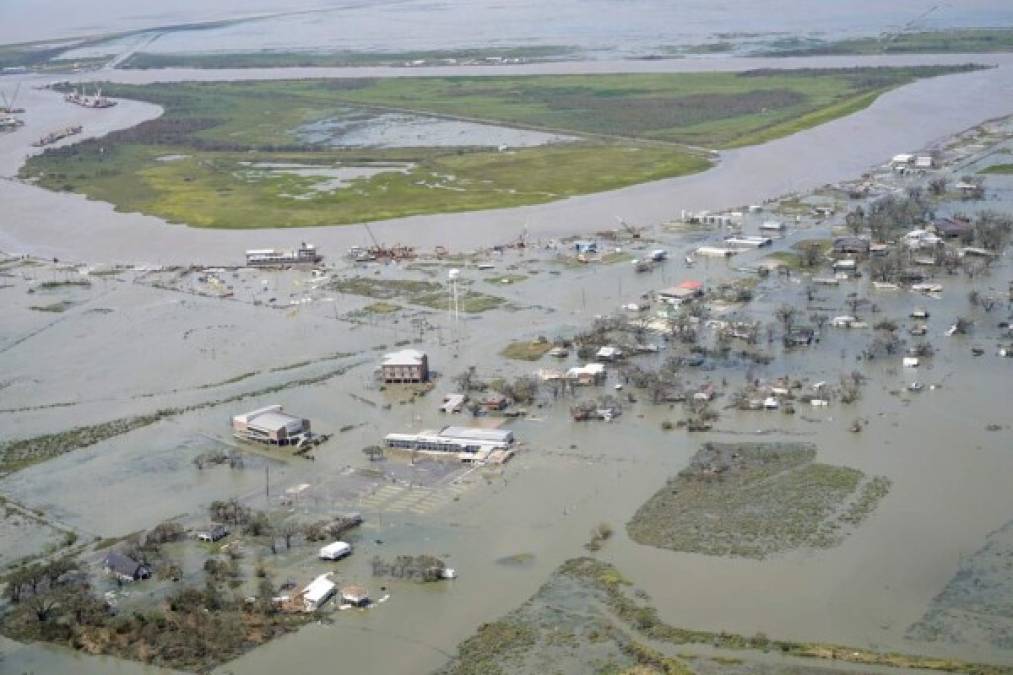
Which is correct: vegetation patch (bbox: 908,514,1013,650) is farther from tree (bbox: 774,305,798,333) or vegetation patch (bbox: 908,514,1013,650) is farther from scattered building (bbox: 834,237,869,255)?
scattered building (bbox: 834,237,869,255)

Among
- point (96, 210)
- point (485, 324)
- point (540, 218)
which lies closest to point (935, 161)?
point (540, 218)

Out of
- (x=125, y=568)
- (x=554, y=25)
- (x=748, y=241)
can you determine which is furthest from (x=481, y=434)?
(x=554, y=25)

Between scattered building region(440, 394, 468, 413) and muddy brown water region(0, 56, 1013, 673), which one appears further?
scattered building region(440, 394, 468, 413)

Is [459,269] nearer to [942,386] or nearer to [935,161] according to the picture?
[942,386]

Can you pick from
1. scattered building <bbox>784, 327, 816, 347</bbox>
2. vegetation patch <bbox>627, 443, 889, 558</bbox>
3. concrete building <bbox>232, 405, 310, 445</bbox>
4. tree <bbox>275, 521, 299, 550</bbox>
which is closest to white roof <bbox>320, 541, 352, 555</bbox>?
tree <bbox>275, 521, 299, 550</bbox>

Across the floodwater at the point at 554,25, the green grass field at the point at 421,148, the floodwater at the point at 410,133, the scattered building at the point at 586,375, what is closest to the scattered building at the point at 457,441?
the scattered building at the point at 586,375

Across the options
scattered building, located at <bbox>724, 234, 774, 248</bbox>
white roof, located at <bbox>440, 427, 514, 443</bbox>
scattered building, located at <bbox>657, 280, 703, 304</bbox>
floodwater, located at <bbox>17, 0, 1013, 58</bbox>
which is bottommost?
white roof, located at <bbox>440, 427, 514, 443</bbox>

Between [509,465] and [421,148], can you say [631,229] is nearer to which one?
[421,148]
